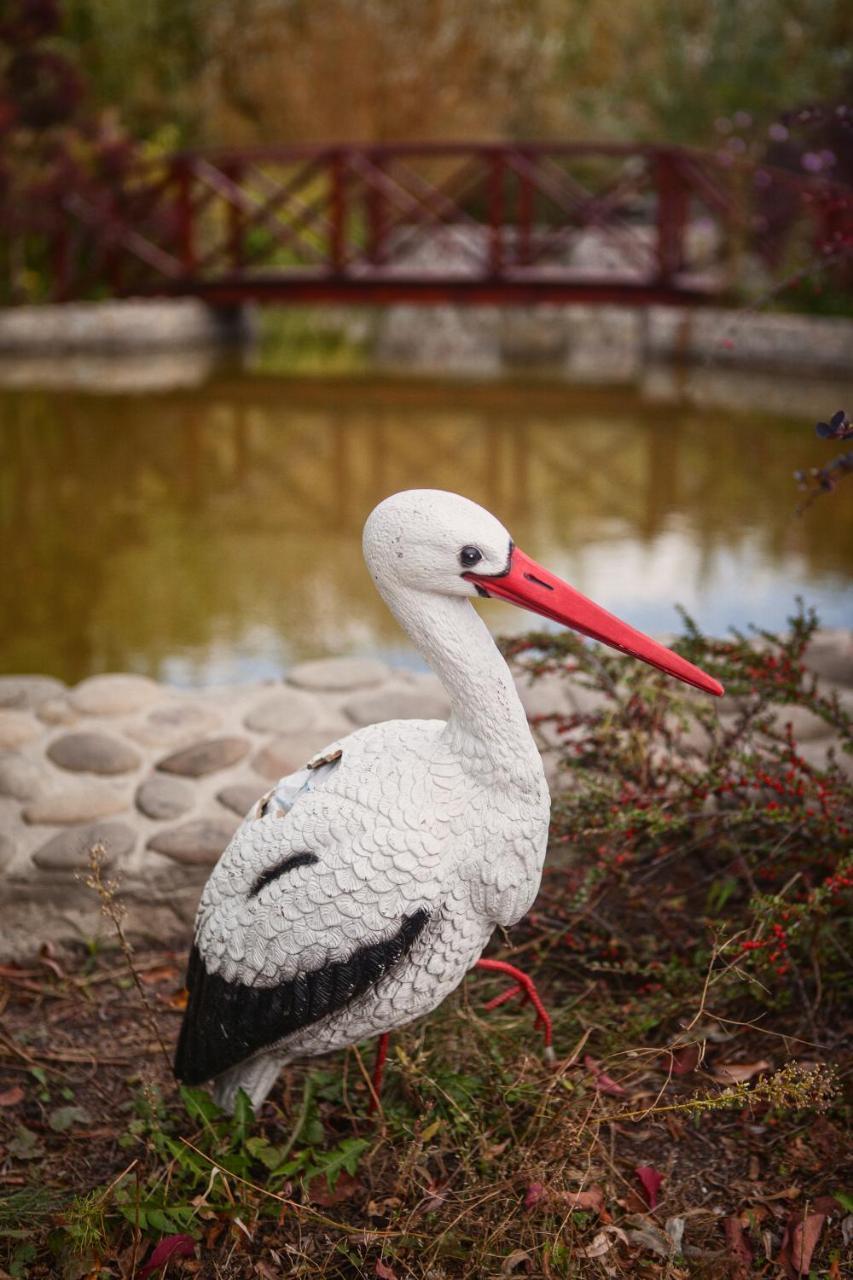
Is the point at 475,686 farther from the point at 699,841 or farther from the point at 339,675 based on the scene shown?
the point at 339,675

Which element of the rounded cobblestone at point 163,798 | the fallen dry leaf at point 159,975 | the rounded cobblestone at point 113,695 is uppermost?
the rounded cobblestone at point 163,798

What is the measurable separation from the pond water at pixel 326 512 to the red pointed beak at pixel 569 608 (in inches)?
89.0

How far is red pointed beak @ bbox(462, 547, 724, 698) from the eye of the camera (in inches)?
61.1

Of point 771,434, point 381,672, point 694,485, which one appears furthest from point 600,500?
point 381,672

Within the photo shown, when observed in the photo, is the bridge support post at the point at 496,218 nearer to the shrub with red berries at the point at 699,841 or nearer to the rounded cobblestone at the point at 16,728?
the rounded cobblestone at the point at 16,728

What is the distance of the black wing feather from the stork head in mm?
405

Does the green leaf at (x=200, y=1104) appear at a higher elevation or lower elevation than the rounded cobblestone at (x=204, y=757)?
higher

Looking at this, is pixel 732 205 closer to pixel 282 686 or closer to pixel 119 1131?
pixel 282 686

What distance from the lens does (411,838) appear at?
5.04 feet

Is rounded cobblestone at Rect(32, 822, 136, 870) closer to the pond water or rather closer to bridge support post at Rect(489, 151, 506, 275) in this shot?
the pond water

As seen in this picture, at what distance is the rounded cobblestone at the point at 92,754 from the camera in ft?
8.95

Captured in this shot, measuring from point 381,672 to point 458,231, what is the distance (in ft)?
39.6

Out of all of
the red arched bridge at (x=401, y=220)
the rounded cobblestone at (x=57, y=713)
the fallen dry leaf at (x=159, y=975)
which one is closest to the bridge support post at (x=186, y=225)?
the red arched bridge at (x=401, y=220)

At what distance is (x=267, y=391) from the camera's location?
8555mm
